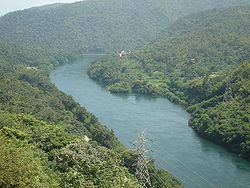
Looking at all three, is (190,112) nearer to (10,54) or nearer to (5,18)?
(10,54)

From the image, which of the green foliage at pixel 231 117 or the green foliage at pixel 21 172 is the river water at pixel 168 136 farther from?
the green foliage at pixel 21 172

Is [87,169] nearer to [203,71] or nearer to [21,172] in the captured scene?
[21,172]

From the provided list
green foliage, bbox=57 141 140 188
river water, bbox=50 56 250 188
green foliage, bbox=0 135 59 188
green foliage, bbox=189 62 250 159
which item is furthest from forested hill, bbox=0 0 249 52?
green foliage, bbox=0 135 59 188

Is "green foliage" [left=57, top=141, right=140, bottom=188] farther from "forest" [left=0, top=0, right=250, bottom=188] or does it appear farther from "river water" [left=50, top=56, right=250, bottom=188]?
"river water" [left=50, top=56, right=250, bottom=188]

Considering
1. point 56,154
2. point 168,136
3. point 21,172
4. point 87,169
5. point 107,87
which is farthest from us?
point 107,87

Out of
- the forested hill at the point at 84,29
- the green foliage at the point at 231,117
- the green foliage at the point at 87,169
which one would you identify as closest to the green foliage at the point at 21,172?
the green foliage at the point at 87,169

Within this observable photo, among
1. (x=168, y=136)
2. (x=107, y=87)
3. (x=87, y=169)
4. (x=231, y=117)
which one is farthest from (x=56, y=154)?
(x=107, y=87)
